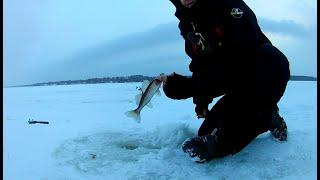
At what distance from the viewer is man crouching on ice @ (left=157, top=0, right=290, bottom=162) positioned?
10.3 feet

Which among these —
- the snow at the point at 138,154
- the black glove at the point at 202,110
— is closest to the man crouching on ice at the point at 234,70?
the snow at the point at 138,154

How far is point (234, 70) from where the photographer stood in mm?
3363

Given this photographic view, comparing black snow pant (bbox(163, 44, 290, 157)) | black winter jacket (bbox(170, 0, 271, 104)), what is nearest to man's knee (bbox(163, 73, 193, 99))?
black winter jacket (bbox(170, 0, 271, 104))

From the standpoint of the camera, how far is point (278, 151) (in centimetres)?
339

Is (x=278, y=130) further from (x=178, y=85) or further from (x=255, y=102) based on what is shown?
(x=178, y=85)

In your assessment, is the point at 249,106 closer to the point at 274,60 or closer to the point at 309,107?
the point at 274,60

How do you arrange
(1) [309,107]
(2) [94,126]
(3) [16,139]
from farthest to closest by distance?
(1) [309,107] < (2) [94,126] < (3) [16,139]

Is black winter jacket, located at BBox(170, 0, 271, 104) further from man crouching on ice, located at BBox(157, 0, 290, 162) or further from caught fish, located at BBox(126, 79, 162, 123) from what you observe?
caught fish, located at BBox(126, 79, 162, 123)

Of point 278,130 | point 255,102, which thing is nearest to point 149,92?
point 255,102

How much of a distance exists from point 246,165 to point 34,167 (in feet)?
5.06

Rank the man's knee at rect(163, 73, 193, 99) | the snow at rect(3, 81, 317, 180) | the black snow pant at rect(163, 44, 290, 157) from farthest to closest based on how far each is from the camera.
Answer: the man's knee at rect(163, 73, 193, 99)
the black snow pant at rect(163, 44, 290, 157)
the snow at rect(3, 81, 317, 180)

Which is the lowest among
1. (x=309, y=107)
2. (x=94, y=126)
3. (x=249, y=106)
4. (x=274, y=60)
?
(x=309, y=107)

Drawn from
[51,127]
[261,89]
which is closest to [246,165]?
[261,89]

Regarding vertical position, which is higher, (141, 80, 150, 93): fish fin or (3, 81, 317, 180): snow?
(141, 80, 150, 93): fish fin
